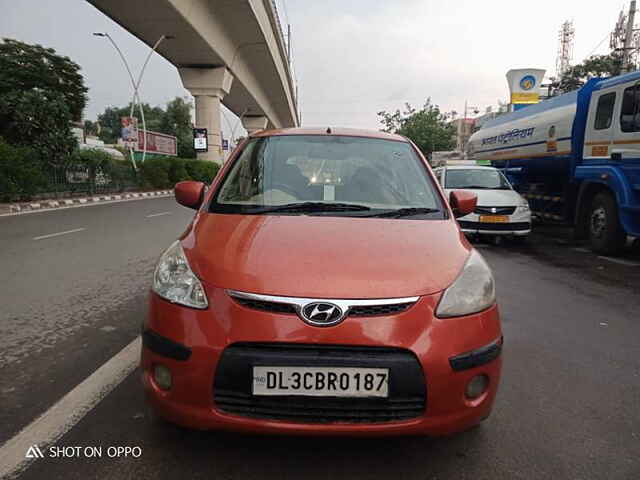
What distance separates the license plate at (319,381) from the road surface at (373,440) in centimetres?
40

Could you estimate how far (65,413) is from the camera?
2432mm

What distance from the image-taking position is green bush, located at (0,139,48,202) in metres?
13.9

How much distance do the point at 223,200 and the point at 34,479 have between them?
1.60 m

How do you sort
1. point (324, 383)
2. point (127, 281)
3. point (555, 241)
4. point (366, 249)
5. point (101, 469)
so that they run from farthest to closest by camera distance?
point (555, 241), point (127, 281), point (366, 249), point (101, 469), point (324, 383)

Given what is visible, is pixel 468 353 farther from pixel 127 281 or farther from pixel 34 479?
pixel 127 281

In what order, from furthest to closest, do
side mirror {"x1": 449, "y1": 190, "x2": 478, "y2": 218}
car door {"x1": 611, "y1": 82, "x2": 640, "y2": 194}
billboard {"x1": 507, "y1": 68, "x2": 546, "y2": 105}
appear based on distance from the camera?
billboard {"x1": 507, "y1": 68, "x2": 546, "y2": 105} → car door {"x1": 611, "y1": 82, "x2": 640, "y2": 194} → side mirror {"x1": 449, "y1": 190, "x2": 478, "y2": 218}

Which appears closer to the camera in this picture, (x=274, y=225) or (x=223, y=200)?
(x=274, y=225)

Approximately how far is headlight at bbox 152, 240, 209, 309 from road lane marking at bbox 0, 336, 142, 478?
2.65 ft

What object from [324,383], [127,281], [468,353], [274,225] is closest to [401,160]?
[274,225]

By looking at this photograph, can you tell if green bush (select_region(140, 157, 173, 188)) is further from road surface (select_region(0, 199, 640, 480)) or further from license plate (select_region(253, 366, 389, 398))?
license plate (select_region(253, 366, 389, 398))

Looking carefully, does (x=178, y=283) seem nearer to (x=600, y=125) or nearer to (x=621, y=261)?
(x=621, y=261)

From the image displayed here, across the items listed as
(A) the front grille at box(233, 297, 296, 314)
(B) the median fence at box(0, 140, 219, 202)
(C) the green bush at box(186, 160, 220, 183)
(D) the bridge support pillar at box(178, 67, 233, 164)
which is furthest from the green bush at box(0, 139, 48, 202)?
(A) the front grille at box(233, 297, 296, 314)

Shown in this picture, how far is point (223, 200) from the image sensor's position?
2.90 m

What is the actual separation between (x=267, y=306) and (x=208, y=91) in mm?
27052
